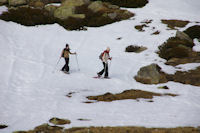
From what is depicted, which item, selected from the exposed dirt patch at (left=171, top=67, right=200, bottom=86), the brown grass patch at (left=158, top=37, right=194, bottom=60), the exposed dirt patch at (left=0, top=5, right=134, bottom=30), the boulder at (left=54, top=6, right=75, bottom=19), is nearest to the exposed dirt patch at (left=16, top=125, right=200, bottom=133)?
the exposed dirt patch at (left=171, top=67, right=200, bottom=86)

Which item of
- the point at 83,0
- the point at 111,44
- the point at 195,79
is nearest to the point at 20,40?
the point at 111,44

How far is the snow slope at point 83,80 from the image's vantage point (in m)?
7.62

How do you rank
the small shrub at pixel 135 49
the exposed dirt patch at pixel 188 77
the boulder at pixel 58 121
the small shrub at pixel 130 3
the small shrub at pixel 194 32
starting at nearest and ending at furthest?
the boulder at pixel 58 121 < the exposed dirt patch at pixel 188 77 < the small shrub at pixel 135 49 < the small shrub at pixel 194 32 < the small shrub at pixel 130 3

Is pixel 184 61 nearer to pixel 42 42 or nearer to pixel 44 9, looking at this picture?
pixel 42 42

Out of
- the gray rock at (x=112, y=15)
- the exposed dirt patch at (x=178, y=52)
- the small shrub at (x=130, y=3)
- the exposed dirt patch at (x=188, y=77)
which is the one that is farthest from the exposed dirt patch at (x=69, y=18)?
the exposed dirt patch at (x=188, y=77)

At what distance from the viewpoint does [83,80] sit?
13625 mm

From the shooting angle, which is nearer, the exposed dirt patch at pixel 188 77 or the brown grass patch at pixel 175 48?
the exposed dirt patch at pixel 188 77

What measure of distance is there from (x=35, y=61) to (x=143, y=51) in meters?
9.61

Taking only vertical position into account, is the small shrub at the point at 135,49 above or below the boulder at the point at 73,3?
below

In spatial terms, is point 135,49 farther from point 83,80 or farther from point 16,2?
point 16,2

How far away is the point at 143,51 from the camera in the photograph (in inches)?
768

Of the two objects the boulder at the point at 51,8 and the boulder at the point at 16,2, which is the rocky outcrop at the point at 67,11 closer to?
the boulder at the point at 51,8

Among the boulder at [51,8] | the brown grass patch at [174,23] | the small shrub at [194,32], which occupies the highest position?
the boulder at [51,8]

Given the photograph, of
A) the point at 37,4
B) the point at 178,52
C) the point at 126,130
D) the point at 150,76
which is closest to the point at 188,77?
the point at 150,76
